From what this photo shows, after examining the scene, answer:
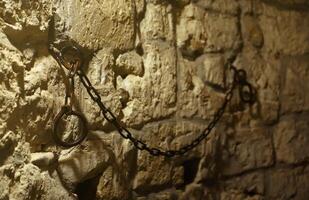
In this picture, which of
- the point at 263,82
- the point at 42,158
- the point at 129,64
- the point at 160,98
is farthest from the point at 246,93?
the point at 42,158

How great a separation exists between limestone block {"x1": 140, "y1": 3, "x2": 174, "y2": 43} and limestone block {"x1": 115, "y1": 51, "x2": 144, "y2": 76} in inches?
3.3

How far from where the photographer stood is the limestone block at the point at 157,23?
1475mm

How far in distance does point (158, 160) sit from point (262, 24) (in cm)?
84

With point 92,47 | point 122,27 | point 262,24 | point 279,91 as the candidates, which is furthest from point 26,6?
point 279,91

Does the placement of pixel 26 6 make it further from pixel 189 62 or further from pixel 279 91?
pixel 279 91

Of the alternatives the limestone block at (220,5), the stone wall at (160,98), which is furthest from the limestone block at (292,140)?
the limestone block at (220,5)

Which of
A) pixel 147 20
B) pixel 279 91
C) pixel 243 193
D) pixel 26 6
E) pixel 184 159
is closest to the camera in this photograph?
pixel 26 6

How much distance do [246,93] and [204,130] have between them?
32cm

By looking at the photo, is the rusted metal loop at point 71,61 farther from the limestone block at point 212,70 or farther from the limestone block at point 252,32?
the limestone block at point 252,32

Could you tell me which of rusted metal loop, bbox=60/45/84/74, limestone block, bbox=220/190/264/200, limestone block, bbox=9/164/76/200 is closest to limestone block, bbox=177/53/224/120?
limestone block, bbox=220/190/264/200

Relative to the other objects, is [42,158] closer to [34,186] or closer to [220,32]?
[34,186]

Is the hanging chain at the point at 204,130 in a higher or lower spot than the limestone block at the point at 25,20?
lower

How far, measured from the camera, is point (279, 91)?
75.0 inches

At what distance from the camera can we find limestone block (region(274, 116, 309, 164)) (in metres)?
1.91
